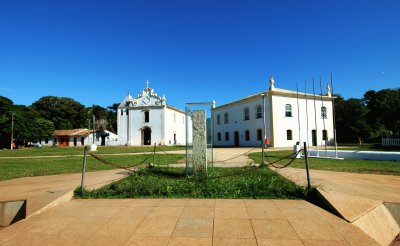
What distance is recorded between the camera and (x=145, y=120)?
139 feet

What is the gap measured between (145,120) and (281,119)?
2310 centimetres

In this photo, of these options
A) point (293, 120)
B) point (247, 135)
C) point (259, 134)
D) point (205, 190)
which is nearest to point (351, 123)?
point (293, 120)

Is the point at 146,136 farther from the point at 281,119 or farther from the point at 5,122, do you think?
the point at 5,122

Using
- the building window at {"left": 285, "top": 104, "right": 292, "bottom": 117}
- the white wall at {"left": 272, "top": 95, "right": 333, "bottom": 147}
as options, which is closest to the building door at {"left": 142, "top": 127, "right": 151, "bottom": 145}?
the white wall at {"left": 272, "top": 95, "right": 333, "bottom": 147}

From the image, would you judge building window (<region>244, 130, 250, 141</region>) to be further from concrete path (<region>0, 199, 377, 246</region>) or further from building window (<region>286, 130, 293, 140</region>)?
concrete path (<region>0, 199, 377, 246</region>)

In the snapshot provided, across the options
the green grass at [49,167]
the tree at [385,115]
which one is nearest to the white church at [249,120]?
the tree at [385,115]

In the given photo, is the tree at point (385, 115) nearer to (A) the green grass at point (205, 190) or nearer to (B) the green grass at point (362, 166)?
(B) the green grass at point (362, 166)

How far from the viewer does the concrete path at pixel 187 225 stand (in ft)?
10.8

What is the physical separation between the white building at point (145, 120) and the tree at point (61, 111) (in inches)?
1250

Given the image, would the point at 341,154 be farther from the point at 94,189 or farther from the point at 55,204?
the point at 55,204

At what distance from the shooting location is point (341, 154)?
14.7m

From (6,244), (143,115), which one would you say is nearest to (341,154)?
(6,244)

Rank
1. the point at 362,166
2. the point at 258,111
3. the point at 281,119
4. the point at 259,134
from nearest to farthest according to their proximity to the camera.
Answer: the point at 362,166, the point at 281,119, the point at 259,134, the point at 258,111

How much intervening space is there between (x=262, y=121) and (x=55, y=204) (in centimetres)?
2714
